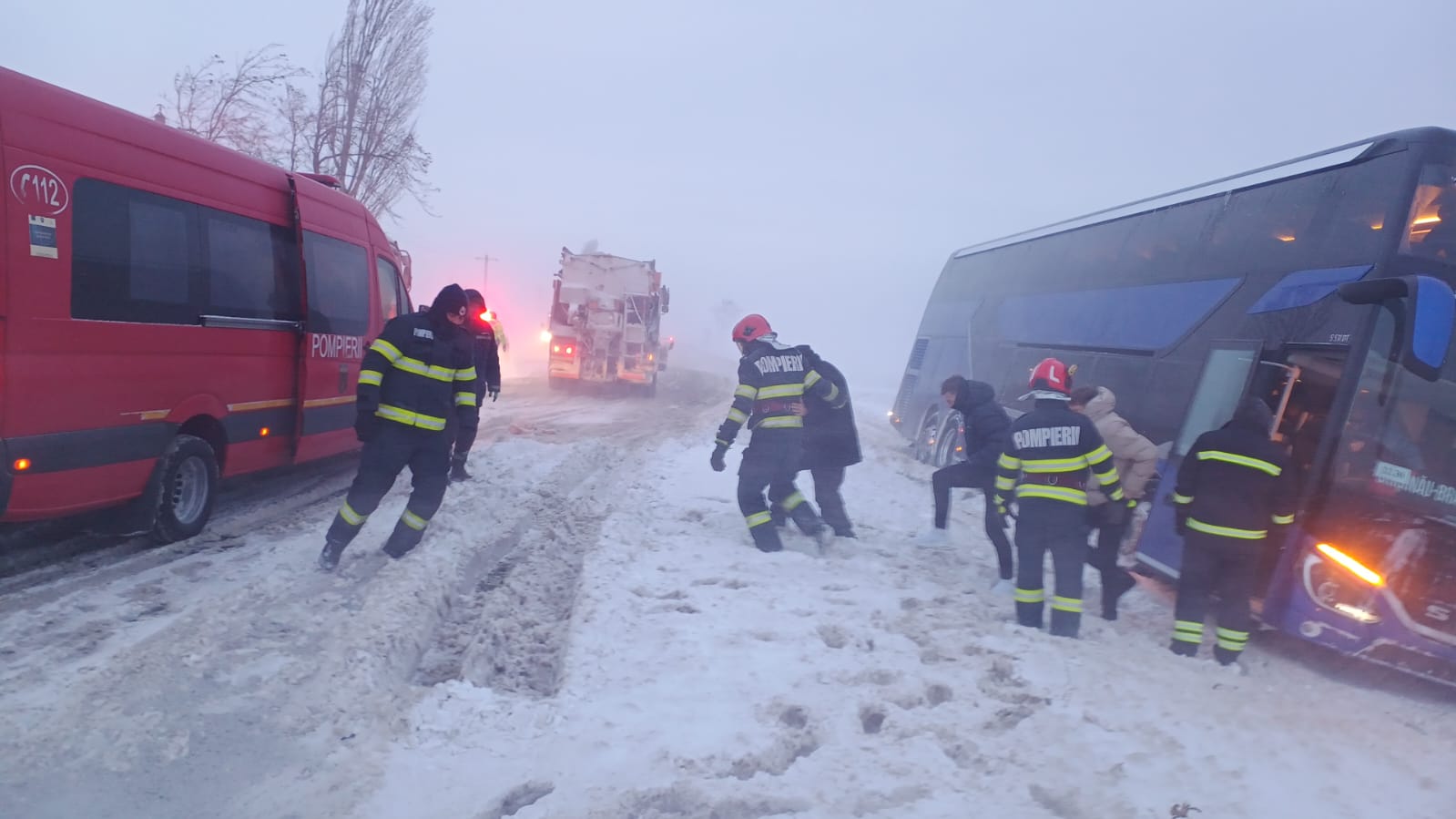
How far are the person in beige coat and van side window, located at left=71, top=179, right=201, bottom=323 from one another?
656 cm

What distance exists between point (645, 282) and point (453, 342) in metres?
16.8

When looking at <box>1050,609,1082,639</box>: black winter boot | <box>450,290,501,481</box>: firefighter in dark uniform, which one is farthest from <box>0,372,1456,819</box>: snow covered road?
<box>450,290,501,481</box>: firefighter in dark uniform

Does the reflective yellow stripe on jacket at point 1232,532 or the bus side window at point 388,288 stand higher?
the bus side window at point 388,288

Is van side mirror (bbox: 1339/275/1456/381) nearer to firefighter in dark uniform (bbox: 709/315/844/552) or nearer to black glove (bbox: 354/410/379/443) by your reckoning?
firefighter in dark uniform (bbox: 709/315/844/552)

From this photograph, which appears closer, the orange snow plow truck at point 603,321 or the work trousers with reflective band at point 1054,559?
the work trousers with reflective band at point 1054,559

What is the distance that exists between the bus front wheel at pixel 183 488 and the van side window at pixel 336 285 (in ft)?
4.86

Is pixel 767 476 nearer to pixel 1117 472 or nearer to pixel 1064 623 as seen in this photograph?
pixel 1064 623

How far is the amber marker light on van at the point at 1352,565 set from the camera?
16.5 feet

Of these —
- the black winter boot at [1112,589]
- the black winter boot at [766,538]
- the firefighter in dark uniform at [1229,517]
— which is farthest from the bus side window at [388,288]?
the firefighter in dark uniform at [1229,517]

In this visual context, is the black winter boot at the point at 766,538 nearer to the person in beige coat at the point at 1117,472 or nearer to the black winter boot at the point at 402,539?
the person in beige coat at the point at 1117,472

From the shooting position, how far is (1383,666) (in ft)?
17.6

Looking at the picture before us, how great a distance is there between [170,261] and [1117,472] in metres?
6.87

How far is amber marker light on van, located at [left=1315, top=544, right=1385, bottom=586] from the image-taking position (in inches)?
198

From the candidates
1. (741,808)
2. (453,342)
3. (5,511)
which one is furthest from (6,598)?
(741,808)
